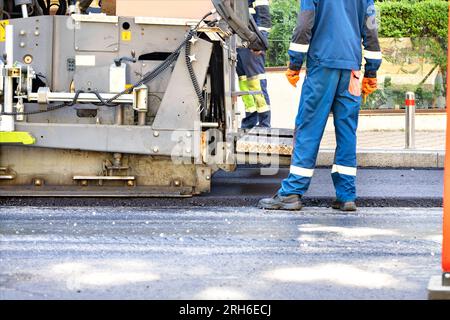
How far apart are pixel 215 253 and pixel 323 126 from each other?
7.10 ft

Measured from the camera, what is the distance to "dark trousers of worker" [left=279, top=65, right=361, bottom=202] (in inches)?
290

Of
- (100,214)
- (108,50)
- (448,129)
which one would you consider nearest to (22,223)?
(100,214)

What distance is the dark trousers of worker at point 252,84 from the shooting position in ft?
35.4

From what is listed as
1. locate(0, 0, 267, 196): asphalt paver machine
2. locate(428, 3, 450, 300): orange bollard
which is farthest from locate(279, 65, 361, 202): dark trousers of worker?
locate(428, 3, 450, 300): orange bollard

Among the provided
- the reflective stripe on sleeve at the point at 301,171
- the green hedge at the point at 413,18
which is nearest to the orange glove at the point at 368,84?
the reflective stripe on sleeve at the point at 301,171

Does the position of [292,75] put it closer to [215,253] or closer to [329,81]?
[329,81]

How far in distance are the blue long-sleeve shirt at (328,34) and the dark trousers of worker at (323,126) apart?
3.1 inches

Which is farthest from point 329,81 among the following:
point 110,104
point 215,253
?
point 215,253

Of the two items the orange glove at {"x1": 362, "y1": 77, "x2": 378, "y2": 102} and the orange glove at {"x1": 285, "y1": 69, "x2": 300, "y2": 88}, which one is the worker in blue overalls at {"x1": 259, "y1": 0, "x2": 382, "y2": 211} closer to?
the orange glove at {"x1": 285, "y1": 69, "x2": 300, "y2": 88}

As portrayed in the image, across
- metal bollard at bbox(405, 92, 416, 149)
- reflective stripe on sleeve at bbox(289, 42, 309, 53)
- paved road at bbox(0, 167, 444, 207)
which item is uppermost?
reflective stripe on sleeve at bbox(289, 42, 309, 53)

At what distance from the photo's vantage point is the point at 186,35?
794 cm

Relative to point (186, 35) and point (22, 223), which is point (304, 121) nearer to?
point (186, 35)

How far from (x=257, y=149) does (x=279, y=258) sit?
111 inches

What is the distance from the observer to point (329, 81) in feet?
24.1
